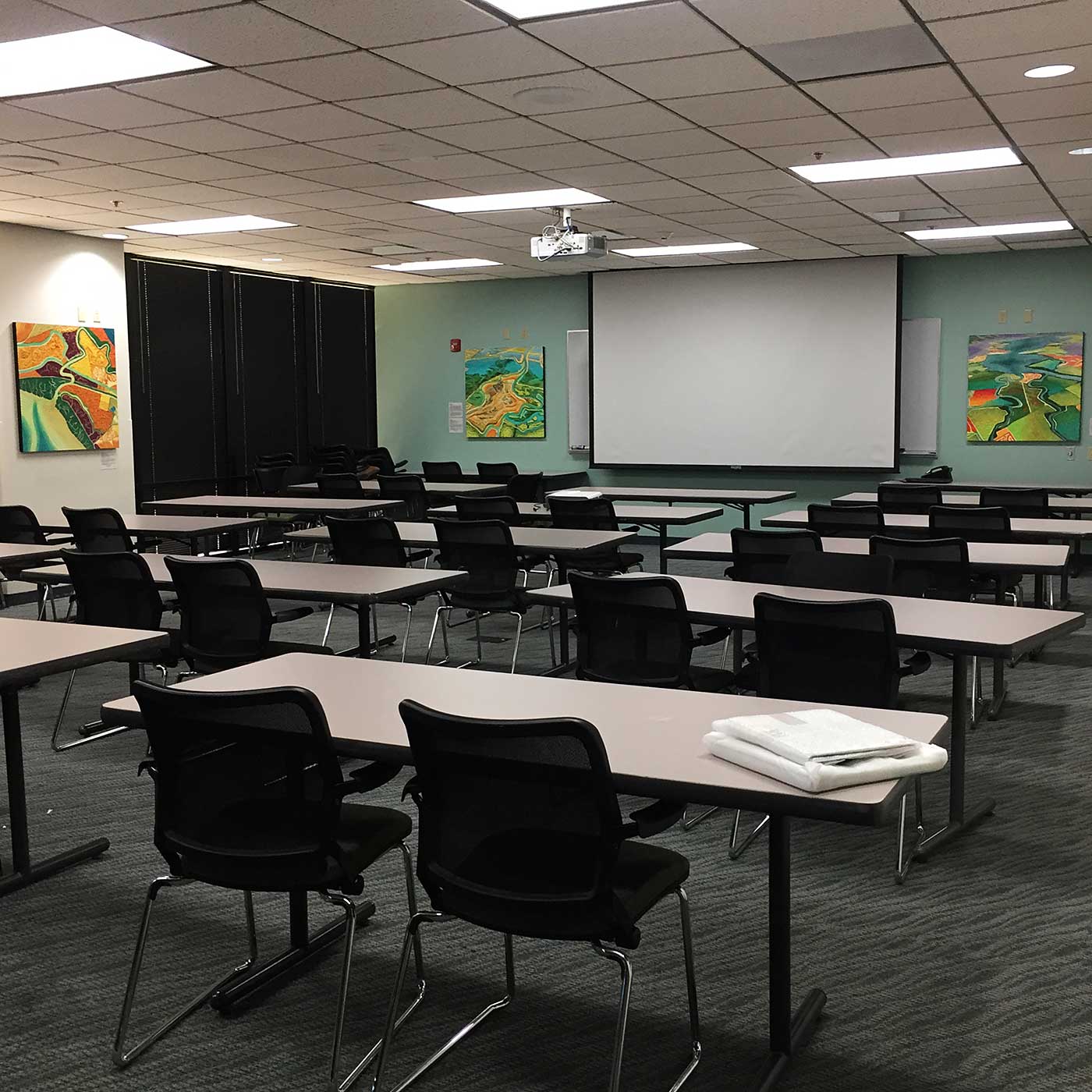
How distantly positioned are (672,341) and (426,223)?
435cm

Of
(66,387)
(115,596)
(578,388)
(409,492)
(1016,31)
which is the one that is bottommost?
(115,596)

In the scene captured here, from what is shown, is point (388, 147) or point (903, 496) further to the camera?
point (903, 496)

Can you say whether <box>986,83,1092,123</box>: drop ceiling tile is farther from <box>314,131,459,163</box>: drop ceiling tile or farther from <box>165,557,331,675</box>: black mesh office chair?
<box>165,557,331,675</box>: black mesh office chair

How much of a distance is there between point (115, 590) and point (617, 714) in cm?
320

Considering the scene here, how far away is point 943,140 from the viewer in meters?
6.59

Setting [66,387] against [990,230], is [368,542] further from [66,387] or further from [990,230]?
[990,230]

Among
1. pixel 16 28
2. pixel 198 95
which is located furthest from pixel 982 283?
pixel 16 28

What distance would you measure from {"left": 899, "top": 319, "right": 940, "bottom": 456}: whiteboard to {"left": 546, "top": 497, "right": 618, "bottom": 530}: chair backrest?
218 inches

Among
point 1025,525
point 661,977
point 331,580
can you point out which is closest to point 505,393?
point 1025,525

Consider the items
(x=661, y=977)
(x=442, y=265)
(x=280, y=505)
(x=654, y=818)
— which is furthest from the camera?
(x=442, y=265)

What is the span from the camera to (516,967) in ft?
10.3

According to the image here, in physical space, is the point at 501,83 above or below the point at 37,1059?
above

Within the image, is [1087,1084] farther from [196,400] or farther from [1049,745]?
[196,400]

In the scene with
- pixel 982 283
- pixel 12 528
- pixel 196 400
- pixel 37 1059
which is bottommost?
pixel 37 1059
